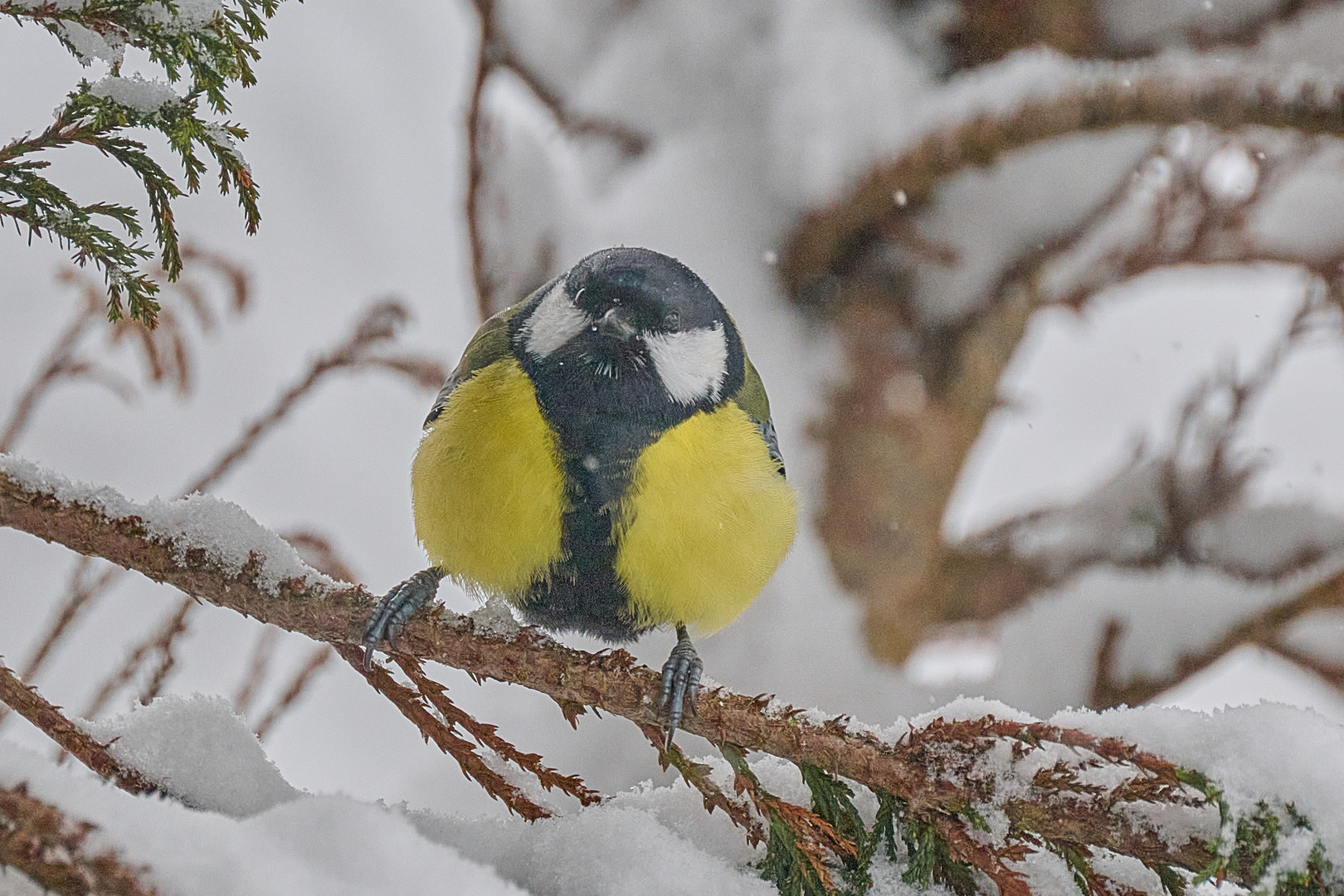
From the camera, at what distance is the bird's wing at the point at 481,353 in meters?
1.39

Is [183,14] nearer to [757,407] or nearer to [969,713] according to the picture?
[969,713]

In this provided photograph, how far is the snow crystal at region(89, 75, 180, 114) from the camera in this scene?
76cm

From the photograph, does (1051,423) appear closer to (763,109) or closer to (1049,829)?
(763,109)

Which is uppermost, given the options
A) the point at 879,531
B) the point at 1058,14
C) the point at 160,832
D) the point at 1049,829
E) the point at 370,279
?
Result: the point at 1058,14

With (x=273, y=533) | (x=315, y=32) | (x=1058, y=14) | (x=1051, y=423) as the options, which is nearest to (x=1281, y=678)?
(x=1051, y=423)

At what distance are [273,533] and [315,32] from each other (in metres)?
3.84

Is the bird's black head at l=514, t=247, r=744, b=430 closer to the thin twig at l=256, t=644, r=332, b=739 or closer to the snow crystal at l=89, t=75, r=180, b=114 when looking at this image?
the thin twig at l=256, t=644, r=332, b=739

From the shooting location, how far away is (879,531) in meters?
2.81

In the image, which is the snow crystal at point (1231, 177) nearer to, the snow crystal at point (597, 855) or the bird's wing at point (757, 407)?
the bird's wing at point (757, 407)

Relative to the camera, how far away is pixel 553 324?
53.5 inches

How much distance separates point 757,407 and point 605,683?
642mm

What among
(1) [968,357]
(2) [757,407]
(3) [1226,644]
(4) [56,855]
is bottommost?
(4) [56,855]

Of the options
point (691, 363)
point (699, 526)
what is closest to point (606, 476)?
point (699, 526)

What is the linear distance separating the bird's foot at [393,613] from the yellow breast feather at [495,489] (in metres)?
0.07
